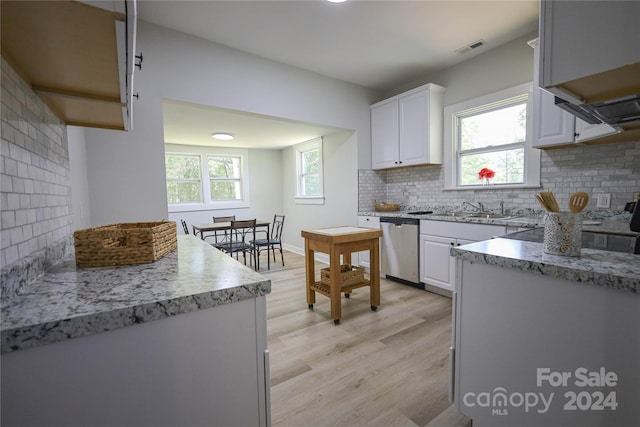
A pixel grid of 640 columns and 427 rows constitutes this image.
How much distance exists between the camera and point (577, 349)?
0.95 m

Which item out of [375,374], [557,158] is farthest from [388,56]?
[375,374]

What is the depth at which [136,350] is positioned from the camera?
0.66 m

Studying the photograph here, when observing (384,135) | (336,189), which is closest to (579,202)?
(384,135)

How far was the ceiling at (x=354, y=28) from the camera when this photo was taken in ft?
7.16

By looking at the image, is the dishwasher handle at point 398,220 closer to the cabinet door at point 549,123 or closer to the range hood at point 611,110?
the cabinet door at point 549,123

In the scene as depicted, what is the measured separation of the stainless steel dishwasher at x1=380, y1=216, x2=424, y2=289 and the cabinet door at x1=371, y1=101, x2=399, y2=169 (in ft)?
2.77

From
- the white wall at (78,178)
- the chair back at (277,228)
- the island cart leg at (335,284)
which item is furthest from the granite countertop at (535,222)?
the white wall at (78,178)

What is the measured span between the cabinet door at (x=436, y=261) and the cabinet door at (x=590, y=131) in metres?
1.25

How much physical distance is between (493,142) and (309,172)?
10.6ft

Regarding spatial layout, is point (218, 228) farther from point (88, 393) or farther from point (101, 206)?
point (88, 393)

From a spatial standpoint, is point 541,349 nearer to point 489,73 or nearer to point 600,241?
point 600,241

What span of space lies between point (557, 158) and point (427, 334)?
1959 mm

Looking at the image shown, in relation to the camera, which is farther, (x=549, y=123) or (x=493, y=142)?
(x=493, y=142)

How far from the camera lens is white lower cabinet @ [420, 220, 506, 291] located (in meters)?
2.66
